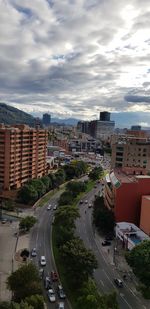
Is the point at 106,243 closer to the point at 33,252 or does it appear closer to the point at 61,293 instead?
the point at 33,252

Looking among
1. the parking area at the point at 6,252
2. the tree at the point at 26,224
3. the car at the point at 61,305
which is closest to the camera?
Result: the car at the point at 61,305

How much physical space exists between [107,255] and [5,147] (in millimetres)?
43878

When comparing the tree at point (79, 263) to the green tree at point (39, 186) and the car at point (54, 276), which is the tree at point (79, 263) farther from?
the green tree at point (39, 186)

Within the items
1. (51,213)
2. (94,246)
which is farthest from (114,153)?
(94,246)

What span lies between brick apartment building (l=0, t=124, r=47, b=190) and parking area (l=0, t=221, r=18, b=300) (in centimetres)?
1987

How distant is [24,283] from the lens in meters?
36.3

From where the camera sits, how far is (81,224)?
68500 millimetres

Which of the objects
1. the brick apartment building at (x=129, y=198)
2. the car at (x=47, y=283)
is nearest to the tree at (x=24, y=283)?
the car at (x=47, y=283)

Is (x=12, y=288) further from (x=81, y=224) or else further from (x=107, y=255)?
(x=81, y=224)

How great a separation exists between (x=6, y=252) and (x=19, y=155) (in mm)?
40289

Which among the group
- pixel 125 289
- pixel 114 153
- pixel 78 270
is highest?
pixel 114 153

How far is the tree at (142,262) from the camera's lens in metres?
40.0

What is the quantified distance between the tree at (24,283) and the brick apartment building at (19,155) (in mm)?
50542

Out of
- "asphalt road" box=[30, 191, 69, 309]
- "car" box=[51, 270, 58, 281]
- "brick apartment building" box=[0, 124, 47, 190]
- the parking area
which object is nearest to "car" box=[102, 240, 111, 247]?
"asphalt road" box=[30, 191, 69, 309]
